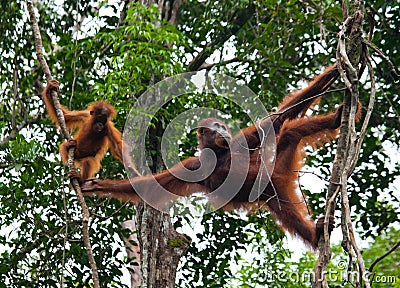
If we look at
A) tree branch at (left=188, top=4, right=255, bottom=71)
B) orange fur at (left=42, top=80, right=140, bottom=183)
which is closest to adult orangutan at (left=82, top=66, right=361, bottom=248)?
orange fur at (left=42, top=80, right=140, bottom=183)

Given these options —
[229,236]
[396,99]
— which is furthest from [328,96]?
Answer: [229,236]

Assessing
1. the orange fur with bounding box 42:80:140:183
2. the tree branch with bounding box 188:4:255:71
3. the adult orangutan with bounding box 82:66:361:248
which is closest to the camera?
the adult orangutan with bounding box 82:66:361:248

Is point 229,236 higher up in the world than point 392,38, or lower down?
lower down

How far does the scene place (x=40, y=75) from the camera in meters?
6.93

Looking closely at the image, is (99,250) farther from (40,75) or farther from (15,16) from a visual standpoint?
(15,16)

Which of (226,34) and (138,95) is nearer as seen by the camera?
(138,95)

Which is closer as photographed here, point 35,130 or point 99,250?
point 99,250

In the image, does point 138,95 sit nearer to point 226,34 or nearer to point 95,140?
point 95,140

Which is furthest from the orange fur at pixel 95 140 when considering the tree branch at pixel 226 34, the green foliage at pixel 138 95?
the tree branch at pixel 226 34

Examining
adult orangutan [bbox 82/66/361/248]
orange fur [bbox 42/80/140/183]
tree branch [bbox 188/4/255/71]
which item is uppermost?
tree branch [bbox 188/4/255/71]

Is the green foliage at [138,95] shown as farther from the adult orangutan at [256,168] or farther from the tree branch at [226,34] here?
the adult orangutan at [256,168]

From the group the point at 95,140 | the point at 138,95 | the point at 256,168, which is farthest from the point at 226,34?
the point at 256,168

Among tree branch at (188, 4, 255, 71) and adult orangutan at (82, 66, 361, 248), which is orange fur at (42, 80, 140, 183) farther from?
tree branch at (188, 4, 255, 71)

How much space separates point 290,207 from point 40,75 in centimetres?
359
